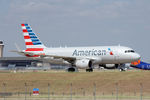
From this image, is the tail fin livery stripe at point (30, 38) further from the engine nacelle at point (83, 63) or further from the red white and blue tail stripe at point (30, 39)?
the engine nacelle at point (83, 63)

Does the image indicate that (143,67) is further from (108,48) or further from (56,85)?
(56,85)

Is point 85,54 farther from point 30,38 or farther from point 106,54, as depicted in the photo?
point 30,38

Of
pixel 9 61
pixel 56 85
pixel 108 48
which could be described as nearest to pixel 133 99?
pixel 56 85

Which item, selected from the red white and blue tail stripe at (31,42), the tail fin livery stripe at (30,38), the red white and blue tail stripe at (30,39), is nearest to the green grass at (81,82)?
the red white and blue tail stripe at (31,42)

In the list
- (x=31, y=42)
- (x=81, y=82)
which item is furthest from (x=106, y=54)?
(x=31, y=42)

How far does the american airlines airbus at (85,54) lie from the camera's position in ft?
225

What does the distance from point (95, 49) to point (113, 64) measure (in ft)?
14.6

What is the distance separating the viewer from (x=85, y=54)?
71.4m

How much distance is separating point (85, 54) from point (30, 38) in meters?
13.6

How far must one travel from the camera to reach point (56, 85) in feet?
188

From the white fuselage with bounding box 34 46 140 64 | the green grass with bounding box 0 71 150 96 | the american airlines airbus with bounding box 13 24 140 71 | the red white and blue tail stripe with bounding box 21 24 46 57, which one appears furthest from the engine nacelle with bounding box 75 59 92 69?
the red white and blue tail stripe with bounding box 21 24 46 57

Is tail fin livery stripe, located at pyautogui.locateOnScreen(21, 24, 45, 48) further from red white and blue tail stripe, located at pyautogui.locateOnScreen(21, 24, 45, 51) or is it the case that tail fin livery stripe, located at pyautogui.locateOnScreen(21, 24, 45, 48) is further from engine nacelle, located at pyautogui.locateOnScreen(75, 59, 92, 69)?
engine nacelle, located at pyautogui.locateOnScreen(75, 59, 92, 69)

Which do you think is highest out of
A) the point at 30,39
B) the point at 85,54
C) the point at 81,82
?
the point at 30,39

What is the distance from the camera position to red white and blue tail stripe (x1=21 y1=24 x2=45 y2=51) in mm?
78688
